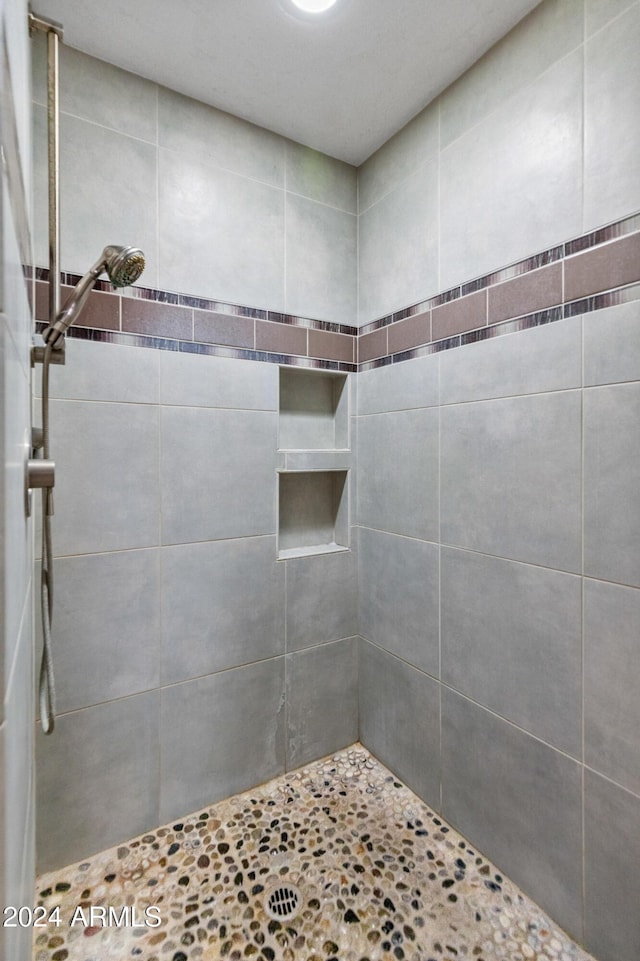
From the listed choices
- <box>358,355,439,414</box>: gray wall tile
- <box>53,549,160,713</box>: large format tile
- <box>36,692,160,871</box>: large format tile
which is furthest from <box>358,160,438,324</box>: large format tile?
<box>36,692,160,871</box>: large format tile

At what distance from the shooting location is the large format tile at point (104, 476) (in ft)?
4.50

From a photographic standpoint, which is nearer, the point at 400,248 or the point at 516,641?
the point at 516,641

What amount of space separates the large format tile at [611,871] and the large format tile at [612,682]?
59mm

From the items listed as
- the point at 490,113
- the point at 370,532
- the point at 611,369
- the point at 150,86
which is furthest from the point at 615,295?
the point at 150,86

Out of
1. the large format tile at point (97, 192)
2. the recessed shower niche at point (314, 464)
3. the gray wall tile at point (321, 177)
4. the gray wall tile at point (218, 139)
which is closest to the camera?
the large format tile at point (97, 192)

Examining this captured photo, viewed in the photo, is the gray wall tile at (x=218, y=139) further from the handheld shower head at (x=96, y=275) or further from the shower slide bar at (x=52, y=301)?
the handheld shower head at (x=96, y=275)

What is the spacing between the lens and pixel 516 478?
1.32 meters

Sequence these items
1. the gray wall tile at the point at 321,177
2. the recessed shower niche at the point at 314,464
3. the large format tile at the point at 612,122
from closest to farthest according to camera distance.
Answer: the large format tile at the point at 612,122, the gray wall tile at the point at 321,177, the recessed shower niche at the point at 314,464

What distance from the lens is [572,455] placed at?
1.18 meters

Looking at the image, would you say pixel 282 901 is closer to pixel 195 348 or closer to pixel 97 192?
pixel 195 348

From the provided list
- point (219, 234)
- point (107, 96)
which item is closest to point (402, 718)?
point (219, 234)

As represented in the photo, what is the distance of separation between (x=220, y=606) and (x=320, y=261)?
55.5 inches

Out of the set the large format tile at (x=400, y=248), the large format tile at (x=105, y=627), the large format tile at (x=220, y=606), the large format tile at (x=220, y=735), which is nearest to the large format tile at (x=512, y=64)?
the large format tile at (x=400, y=248)

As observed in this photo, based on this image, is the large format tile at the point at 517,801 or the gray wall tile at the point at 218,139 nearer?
the large format tile at the point at 517,801
